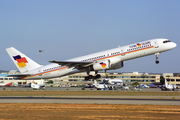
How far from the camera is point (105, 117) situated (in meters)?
26.4

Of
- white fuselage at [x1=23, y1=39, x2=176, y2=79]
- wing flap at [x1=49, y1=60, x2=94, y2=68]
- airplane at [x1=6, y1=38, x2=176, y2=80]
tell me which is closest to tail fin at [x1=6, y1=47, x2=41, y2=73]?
airplane at [x1=6, y1=38, x2=176, y2=80]

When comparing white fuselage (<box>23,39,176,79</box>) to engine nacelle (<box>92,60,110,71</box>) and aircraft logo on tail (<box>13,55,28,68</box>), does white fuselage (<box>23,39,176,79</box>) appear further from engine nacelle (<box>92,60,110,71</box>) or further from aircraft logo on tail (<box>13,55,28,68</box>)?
aircraft logo on tail (<box>13,55,28,68</box>)

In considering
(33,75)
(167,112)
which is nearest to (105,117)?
(167,112)

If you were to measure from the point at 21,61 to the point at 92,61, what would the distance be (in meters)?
18.7

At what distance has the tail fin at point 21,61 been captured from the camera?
194 ft

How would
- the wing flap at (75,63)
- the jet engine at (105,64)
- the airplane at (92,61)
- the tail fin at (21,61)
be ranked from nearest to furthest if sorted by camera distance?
1. the airplane at (92,61)
2. the jet engine at (105,64)
3. the wing flap at (75,63)
4. the tail fin at (21,61)

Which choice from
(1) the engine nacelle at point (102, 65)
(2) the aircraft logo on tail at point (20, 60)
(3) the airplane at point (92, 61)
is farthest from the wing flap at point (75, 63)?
(2) the aircraft logo on tail at point (20, 60)

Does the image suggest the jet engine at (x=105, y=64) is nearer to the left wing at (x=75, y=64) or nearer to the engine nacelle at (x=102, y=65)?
the engine nacelle at (x=102, y=65)

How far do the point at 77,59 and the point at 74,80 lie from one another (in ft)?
369

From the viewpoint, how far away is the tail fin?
194 feet

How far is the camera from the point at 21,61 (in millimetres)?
59531

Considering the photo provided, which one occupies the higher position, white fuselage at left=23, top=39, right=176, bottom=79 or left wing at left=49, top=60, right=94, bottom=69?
white fuselage at left=23, top=39, right=176, bottom=79

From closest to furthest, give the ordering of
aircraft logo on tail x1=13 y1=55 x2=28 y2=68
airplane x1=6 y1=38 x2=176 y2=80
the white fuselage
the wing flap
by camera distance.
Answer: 1. the white fuselage
2. airplane x1=6 y1=38 x2=176 y2=80
3. the wing flap
4. aircraft logo on tail x1=13 y1=55 x2=28 y2=68

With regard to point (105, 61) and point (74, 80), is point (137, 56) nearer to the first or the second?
point (105, 61)
